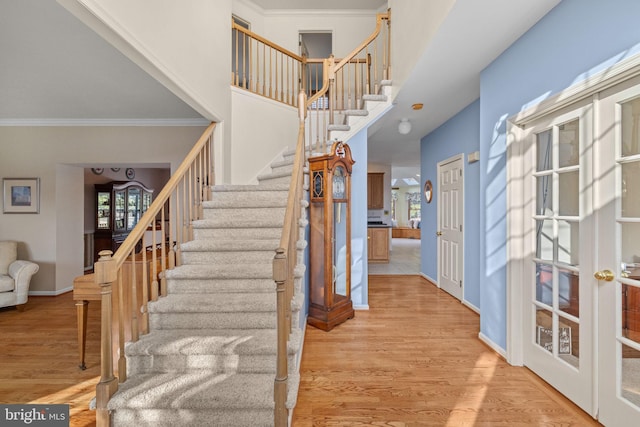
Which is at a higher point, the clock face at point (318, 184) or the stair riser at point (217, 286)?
the clock face at point (318, 184)

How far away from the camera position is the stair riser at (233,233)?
2877 millimetres

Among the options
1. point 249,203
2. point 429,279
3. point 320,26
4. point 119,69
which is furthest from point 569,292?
point 320,26

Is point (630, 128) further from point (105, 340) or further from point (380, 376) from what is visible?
point (105, 340)

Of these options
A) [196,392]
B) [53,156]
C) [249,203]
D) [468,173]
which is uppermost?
[53,156]

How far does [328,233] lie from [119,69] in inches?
106

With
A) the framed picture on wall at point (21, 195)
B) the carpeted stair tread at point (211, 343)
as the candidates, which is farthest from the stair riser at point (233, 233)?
the framed picture on wall at point (21, 195)

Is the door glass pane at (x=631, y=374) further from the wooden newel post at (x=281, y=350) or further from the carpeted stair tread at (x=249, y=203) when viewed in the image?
the carpeted stair tread at (x=249, y=203)

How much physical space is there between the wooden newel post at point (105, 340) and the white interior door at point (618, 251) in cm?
290

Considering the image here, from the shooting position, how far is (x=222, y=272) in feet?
8.09

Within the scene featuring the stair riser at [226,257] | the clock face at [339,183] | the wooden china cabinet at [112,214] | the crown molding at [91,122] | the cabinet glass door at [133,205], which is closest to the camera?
the stair riser at [226,257]

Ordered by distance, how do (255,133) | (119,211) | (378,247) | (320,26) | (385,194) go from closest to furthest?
1. (255,133)
2. (320,26)
3. (119,211)
4. (378,247)
5. (385,194)

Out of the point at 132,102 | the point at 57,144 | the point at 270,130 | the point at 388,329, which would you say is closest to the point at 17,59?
the point at 132,102

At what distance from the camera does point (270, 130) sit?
4285 millimetres

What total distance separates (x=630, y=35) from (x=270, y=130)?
368 cm
